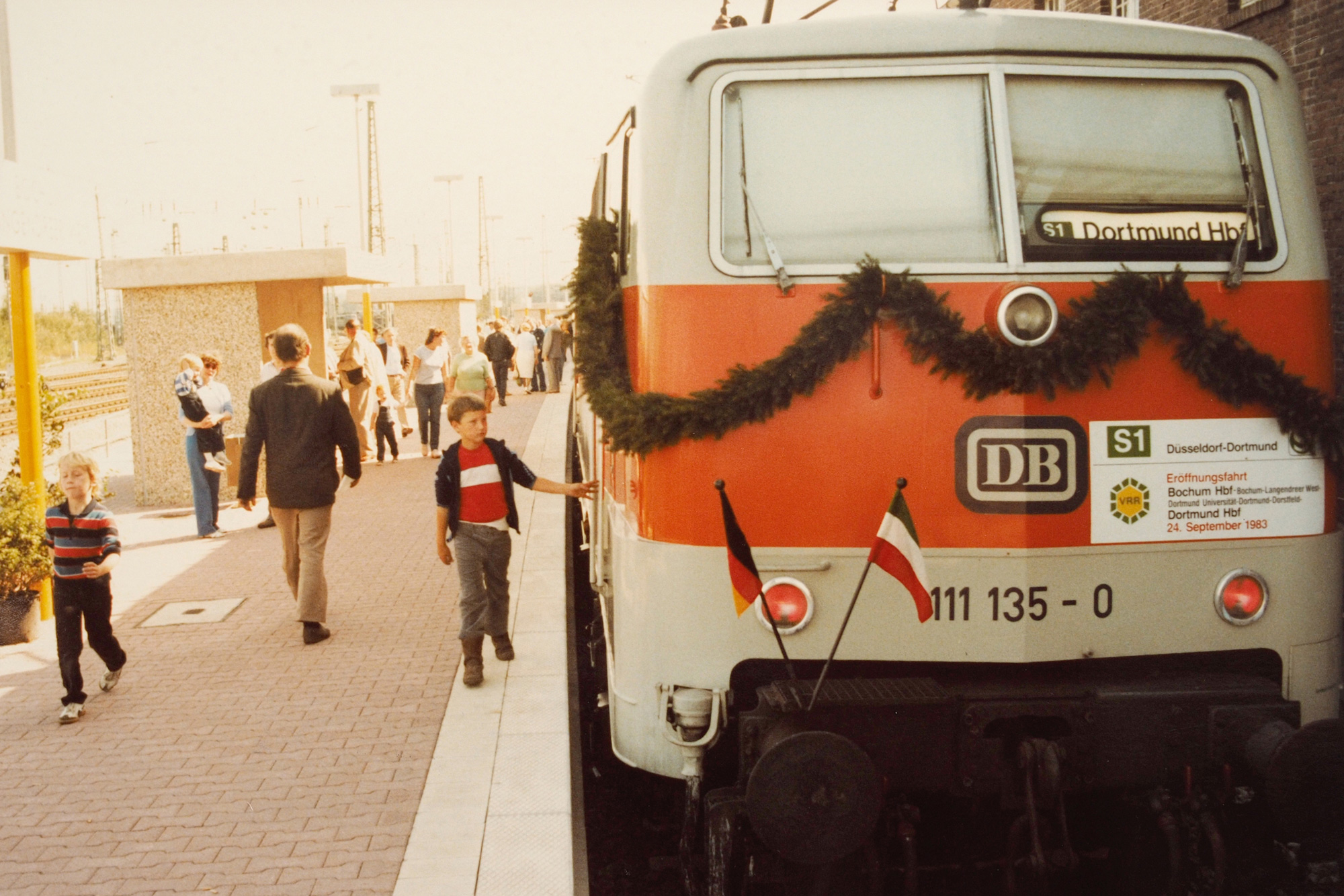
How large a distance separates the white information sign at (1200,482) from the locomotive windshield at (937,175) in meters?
0.61

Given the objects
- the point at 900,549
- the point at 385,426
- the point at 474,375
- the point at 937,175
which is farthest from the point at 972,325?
the point at 385,426

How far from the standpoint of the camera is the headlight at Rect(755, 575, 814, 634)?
4.19 meters

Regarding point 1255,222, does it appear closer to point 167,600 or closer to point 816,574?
point 816,574

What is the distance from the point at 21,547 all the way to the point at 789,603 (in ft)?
19.8

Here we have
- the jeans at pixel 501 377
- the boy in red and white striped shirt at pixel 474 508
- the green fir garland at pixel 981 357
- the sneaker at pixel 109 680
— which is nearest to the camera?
the green fir garland at pixel 981 357

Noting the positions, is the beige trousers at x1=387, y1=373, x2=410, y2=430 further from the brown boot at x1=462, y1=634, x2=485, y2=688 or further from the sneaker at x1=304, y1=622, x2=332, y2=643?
the brown boot at x1=462, y1=634, x2=485, y2=688

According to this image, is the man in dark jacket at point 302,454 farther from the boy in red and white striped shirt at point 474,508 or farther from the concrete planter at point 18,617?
the concrete planter at point 18,617

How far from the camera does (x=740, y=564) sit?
4043 mm

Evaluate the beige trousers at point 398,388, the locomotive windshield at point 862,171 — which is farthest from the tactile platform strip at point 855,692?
the beige trousers at point 398,388

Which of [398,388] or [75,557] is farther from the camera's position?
[398,388]

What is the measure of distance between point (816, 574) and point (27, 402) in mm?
6469

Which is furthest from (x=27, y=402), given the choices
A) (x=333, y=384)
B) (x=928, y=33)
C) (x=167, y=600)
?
(x=928, y=33)

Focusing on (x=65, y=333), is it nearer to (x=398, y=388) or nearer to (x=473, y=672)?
(x=398, y=388)

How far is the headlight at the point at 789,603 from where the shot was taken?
4.19 meters
